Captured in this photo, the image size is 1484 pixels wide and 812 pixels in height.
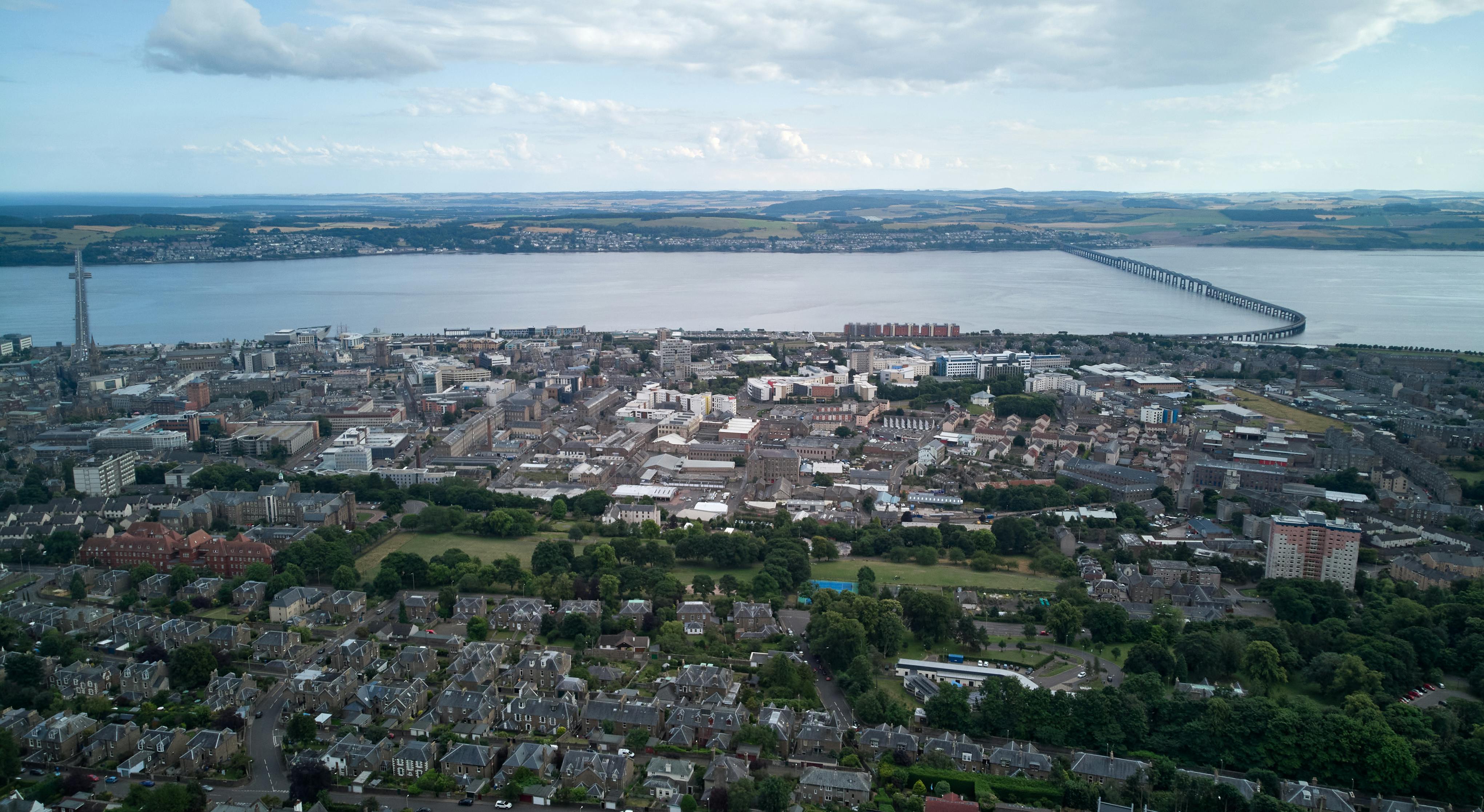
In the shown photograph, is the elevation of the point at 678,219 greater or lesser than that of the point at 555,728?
greater

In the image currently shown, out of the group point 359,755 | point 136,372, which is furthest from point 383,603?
point 136,372

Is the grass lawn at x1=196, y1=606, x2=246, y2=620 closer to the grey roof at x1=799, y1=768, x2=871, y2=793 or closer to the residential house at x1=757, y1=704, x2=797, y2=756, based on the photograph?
the residential house at x1=757, y1=704, x2=797, y2=756

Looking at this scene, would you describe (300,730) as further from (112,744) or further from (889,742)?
(889,742)

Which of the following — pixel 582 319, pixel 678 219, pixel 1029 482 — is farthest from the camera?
pixel 678 219

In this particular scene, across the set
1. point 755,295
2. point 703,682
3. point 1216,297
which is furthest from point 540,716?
point 1216,297

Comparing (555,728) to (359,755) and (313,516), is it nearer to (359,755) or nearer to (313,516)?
(359,755)

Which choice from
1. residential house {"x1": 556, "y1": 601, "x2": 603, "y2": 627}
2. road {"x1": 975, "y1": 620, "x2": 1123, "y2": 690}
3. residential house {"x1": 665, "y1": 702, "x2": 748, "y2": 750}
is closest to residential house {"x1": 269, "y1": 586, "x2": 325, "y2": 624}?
residential house {"x1": 556, "y1": 601, "x2": 603, "y2": 627}
